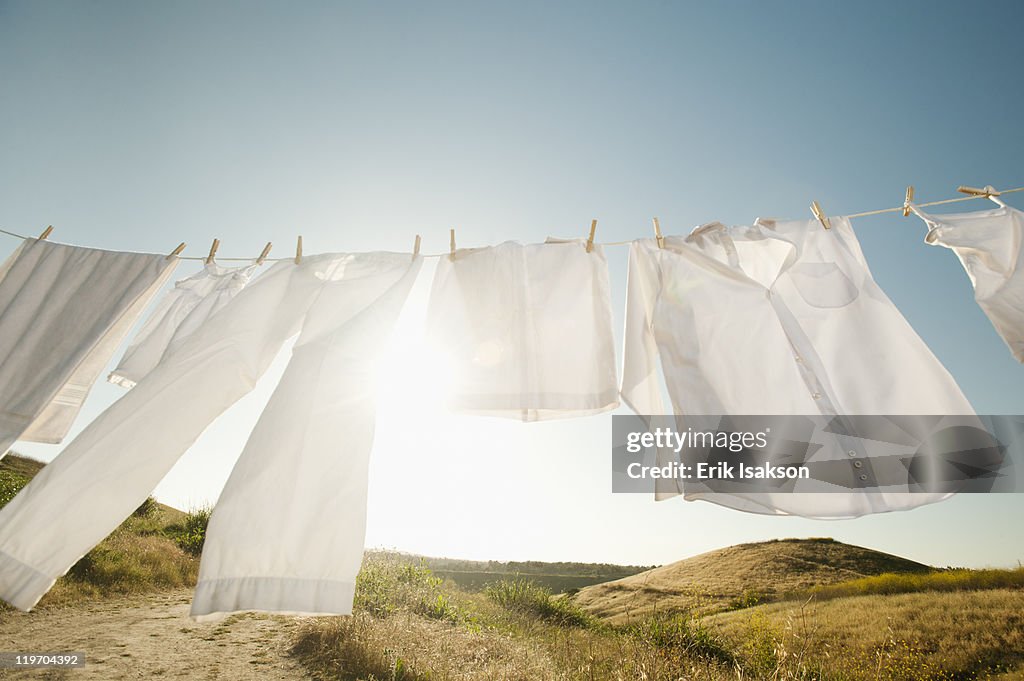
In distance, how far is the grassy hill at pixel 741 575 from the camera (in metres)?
11.1

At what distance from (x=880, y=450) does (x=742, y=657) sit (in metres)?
7.35

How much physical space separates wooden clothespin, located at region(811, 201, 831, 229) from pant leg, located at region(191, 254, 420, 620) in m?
2.00

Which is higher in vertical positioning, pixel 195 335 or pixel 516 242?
pixel 516 242

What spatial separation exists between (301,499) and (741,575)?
14664 mm

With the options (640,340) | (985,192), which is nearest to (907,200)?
(985,192)

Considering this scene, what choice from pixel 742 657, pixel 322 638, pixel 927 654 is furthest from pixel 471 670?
pixel 927 654

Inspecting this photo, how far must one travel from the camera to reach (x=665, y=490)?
5.80 feet

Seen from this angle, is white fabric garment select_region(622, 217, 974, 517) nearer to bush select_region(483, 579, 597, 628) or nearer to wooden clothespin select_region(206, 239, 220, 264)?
wooden clothespin select_region(206, 239, 220, 264)

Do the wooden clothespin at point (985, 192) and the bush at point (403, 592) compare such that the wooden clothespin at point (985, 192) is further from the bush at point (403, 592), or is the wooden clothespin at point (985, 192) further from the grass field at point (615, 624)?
the bush at point (403, 592)

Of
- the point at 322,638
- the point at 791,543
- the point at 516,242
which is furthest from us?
the point at 791,543

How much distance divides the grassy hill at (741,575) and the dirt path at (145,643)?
6.62 m

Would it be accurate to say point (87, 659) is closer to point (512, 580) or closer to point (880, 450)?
point (880, 450)

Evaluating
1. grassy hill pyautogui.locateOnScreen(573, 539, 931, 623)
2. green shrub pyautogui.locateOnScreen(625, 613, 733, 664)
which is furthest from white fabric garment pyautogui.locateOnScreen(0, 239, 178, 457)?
grassy hill pyautogui.locateOnScreen(573, 539, 931, 623)

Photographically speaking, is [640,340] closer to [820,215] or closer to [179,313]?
[820,215]
